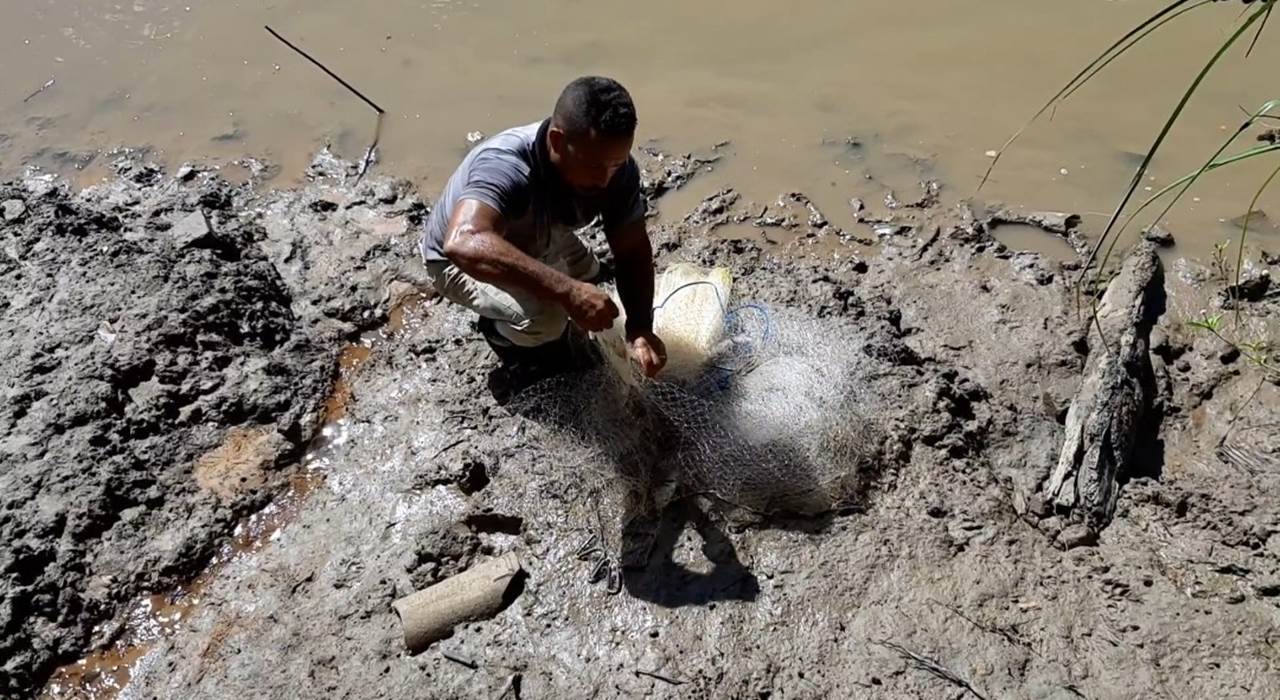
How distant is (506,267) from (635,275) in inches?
22.7

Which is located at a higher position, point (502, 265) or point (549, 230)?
point (502, 265)

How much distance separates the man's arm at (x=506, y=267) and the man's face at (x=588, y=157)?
269 mm

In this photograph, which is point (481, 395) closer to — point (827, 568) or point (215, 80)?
point (827, 568)

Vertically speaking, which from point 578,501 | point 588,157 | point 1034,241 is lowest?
point 578,501

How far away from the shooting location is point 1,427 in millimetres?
3318

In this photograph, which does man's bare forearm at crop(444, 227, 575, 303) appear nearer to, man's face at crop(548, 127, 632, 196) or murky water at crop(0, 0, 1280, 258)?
man's face at crop(548, 127, 632, 196)

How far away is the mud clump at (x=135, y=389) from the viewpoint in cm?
303

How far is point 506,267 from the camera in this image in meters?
2.81

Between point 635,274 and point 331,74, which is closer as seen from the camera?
point 635,274

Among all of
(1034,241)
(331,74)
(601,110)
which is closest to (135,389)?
(601,110)

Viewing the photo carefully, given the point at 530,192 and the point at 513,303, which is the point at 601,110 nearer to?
the point at 530,192

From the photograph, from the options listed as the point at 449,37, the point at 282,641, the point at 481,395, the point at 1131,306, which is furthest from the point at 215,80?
the point at 1131,306

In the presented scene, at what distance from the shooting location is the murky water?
4.58 metres

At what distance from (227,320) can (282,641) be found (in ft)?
4.95
